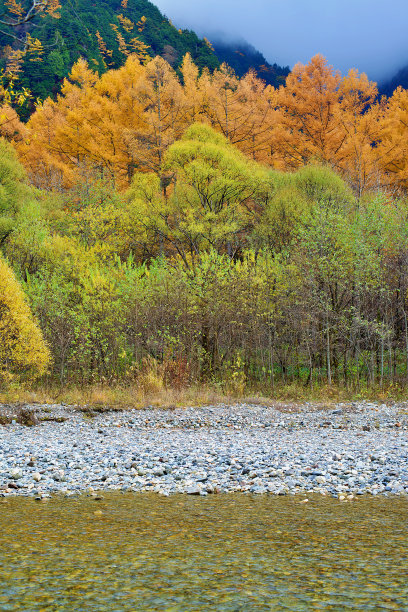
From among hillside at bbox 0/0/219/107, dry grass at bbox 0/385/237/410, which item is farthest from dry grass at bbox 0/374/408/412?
hillside at bbox 0/0/219/107

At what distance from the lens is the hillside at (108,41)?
67.9m

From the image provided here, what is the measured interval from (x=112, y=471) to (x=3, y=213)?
29.9m

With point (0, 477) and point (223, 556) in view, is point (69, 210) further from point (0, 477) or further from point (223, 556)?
point (223, 556)

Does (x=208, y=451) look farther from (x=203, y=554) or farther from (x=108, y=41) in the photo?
(x=108, y=41)

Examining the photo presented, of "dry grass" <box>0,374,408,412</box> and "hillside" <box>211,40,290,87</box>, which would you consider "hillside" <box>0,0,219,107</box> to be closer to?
"hillside" <box>211,40,290,87</box>

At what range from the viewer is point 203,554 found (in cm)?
539

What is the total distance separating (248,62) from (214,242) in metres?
132

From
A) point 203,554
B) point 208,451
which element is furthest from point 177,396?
point 203,554

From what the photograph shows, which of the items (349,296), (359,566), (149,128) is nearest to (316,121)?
(149,128)

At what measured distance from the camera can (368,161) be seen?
35656 millimetres

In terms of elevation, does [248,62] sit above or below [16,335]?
above

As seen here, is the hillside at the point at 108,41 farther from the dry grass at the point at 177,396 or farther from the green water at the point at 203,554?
the green water at the point at 203,554

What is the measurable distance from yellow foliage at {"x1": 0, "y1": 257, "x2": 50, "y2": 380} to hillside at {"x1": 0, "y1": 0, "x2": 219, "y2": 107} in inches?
1868

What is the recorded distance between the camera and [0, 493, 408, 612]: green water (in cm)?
427
